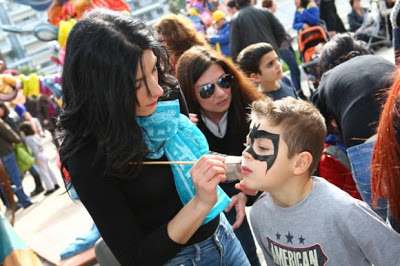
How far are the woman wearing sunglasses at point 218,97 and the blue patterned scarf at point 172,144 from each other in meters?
0.64

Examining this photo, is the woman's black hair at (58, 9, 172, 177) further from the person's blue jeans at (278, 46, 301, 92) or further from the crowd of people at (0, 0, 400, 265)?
the person's blue jeans at (278, 46, 301, 92)

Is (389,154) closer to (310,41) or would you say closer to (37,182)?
(310,41)

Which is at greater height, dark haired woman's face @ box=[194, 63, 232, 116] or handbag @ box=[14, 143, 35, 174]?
dark haired woman's face @ box=[194, 63, 232, 116]

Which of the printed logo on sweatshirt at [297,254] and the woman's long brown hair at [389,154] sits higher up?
the woman's long brown hair at [389,154]

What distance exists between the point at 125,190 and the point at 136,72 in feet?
1.23

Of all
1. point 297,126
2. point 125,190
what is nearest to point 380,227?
point 297,126

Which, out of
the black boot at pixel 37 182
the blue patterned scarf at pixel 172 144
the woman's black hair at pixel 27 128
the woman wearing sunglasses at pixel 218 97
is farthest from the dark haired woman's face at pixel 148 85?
the black boot at pixel 37 182

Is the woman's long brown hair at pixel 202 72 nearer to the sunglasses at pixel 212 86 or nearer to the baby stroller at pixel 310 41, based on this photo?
the sunglasses at pixel 212 86

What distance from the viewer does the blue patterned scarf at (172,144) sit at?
4.71ft

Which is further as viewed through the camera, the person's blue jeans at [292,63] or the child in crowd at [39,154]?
the child in crowd at [39,154]

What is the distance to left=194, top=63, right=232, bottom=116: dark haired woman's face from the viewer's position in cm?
221

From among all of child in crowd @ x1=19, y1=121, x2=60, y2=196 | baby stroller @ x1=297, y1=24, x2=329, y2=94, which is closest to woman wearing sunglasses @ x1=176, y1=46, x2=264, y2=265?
baby stroller @ x1=297, y1=24, x2=329, y2=94

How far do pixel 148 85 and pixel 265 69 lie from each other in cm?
182

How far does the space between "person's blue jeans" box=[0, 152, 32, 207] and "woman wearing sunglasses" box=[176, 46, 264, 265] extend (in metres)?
4.65
